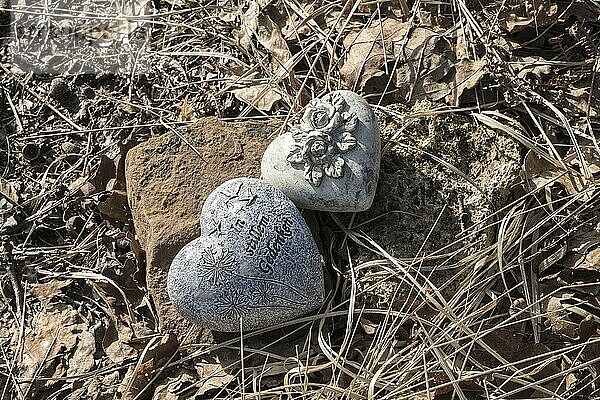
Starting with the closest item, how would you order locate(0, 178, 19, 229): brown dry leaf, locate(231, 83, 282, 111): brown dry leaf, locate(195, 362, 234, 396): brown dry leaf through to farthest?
locate(195, 362, 234, 396): brown dry leaf → locate(231, 83, 282, 111): brown dry leaf → locate(0, 178, 19, 229): brown dry leaf

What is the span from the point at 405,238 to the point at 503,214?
0.34m

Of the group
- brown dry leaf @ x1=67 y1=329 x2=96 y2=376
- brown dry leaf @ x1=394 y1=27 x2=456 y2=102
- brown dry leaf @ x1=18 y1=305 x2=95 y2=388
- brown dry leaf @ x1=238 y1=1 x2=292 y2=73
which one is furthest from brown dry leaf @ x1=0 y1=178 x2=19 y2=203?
brown dry leaf @ x1=394 y1=27 x2=456 y2=102

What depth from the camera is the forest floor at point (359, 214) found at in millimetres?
2455

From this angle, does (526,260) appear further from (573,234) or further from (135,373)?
(135,373)

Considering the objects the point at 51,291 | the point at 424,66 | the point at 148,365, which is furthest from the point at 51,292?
the point at 424,66

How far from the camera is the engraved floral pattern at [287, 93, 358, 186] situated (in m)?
2.45

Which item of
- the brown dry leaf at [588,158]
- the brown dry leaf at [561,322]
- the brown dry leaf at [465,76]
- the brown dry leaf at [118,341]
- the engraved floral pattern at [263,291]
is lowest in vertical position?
the brown dry leaf at [118,341]

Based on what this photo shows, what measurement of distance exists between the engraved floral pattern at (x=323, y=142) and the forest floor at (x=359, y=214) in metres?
0.25

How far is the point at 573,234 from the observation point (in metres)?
2.54

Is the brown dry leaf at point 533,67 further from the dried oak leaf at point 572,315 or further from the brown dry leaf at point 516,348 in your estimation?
the brown dry leaf at point 516,348

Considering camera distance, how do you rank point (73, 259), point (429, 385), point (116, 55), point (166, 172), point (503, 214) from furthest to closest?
point (116, 55) → point (73, 259) → point (166, 172) → point (503, 214) → point (429, 385)

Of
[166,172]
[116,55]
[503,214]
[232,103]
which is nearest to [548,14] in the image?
[503,214]

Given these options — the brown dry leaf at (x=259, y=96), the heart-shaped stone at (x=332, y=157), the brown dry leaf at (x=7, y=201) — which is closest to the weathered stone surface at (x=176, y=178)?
the brown dry leaf at (x=259, y=96)

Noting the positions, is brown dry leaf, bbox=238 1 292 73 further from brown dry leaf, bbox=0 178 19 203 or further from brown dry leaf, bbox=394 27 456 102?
brown dry leaf, bbox=0 178 19 203
